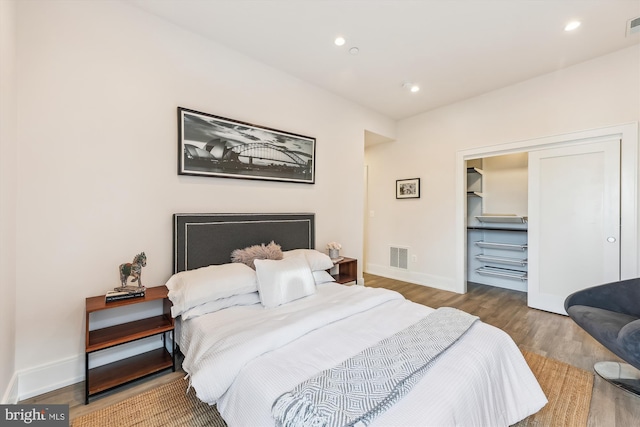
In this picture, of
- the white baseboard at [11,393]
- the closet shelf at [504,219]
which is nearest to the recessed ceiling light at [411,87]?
the closet shelf at [504,219]

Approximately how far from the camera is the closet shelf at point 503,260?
13.4 feet

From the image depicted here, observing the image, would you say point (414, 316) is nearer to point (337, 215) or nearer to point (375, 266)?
point (337, 215)

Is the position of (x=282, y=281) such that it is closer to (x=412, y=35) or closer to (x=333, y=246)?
(x=333, y=246)

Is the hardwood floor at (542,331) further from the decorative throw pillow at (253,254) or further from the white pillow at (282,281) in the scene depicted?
the decorative throw pillow at (253,254)

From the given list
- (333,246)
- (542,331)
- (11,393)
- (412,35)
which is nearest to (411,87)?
(412,35)

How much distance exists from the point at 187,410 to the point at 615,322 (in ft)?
9.78

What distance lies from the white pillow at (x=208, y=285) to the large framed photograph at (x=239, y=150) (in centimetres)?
94

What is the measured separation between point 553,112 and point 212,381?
4341 millimetres

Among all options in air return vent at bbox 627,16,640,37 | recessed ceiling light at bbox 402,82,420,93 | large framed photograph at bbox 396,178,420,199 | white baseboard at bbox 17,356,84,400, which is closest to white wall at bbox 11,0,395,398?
white baseboard at bbox 17,356,84,400

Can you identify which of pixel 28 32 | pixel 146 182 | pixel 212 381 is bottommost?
pixel 212 381

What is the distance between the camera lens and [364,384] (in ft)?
3.67

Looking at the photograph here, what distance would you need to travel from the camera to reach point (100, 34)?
2.03 meters

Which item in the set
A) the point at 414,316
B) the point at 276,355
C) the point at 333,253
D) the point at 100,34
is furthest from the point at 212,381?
the point at 100,34

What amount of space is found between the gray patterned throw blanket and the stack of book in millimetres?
1459
